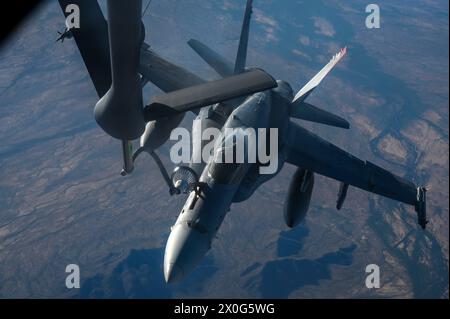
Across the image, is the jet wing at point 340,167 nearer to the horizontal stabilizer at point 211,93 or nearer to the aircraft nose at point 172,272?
the aircraft nose at point 172,272

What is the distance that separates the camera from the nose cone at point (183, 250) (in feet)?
50.0

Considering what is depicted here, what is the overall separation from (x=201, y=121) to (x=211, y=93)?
11.5 metres

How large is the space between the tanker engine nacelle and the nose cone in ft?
27.7

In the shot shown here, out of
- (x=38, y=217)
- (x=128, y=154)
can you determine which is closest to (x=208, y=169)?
(x=128, y=154)

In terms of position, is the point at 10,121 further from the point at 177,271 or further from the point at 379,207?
the point at 177,271

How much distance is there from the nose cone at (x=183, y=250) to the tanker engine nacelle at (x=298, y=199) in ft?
27.7

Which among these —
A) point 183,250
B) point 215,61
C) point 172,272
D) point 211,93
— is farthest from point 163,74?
point 211,93

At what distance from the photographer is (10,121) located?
5438 inches

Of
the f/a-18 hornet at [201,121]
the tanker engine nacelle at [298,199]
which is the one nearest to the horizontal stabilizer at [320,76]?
the f/a-18 hornet at [201,121]

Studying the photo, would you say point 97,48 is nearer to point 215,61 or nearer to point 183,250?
point 183,250

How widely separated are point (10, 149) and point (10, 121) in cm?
1535

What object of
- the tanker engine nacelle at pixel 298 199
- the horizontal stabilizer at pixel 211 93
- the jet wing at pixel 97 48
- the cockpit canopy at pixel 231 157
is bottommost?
the tanker engine nacelle at pixel 298 199

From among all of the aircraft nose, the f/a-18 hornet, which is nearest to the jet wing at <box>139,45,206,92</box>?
the f/a-18 hornet

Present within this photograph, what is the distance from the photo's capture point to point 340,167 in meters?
22.9
